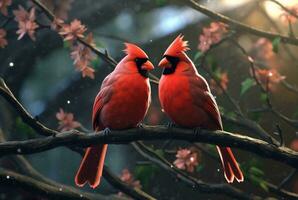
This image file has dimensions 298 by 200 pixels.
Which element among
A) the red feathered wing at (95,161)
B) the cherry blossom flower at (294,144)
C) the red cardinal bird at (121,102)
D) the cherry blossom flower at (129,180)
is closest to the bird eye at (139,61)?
the red cardinal bird at (121,102)

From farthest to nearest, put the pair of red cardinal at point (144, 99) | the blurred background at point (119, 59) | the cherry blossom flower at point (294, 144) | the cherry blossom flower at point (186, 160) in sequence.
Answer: the blurred background at point (119, 59), the cherry blossom flower at point (294, 144), the cherry blossom flower at point (186, 160), the pair of red cardinal at point (144, 99)

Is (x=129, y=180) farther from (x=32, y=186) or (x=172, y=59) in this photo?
(x=172, y=59)

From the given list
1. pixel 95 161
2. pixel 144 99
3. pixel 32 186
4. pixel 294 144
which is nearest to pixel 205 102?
pixel 144 99

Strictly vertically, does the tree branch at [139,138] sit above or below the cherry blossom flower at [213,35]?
above

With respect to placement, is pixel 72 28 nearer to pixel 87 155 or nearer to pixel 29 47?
pixel 87 155

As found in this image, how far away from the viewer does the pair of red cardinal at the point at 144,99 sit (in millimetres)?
1601

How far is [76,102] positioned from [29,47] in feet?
1.25

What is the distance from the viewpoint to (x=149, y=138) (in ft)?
4.95

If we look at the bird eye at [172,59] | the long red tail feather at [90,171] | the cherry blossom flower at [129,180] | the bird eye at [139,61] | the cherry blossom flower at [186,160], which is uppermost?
the bird eye at [139,61]

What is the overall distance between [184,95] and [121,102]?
19cm

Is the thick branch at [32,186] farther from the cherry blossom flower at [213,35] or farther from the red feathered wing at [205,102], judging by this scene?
the cherry blossom flower at [213,35]

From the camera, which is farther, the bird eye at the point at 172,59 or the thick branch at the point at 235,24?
the thick branch at the point at 235,24

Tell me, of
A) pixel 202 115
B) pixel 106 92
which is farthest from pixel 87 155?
pixel 202 115

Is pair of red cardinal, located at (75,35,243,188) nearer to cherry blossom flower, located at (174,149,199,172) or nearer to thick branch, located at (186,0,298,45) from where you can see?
thick branch, located at (186,0,298,45)
